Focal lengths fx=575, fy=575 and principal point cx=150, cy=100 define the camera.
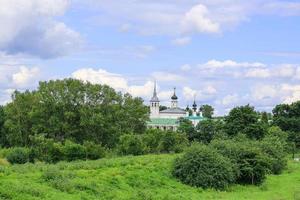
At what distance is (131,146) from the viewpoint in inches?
2879

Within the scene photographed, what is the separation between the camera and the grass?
3112 cm

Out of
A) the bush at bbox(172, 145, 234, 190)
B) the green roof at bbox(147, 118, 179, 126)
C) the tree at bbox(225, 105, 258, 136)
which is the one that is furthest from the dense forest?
the green roof at bbox(147, 118, 179, 126)

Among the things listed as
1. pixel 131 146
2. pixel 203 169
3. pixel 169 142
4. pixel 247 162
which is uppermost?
pixel 169 142

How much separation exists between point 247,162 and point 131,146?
82.0 feet

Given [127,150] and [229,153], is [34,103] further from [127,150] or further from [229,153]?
[229,153]

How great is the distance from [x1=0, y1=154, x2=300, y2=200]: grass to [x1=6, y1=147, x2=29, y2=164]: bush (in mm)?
19277

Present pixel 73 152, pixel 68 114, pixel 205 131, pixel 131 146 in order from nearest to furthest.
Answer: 1. pixel 73 152
2. pixel 131 146
3. pixel 68 114
4. pixel 205 131

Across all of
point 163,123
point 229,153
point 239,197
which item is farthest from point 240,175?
point 163,123

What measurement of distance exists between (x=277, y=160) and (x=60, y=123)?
3581 centimetres

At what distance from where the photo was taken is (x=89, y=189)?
111 ft

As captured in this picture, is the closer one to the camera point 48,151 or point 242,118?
point 48,151

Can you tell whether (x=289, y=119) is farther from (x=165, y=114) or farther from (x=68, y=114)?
(x=165, y=114)

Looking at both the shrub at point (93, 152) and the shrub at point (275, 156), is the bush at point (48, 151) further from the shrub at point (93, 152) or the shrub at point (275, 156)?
the shrub at point (275, 156)

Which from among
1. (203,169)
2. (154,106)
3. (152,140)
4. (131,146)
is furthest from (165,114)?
(203,169)
